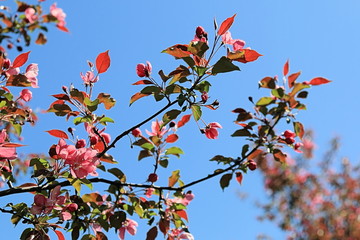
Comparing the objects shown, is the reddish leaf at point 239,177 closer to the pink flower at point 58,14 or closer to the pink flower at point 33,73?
the pink flower at point 33,73

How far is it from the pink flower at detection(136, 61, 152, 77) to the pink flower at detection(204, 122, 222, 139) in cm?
34

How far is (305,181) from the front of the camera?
6875mm

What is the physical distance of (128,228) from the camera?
6.31 ft

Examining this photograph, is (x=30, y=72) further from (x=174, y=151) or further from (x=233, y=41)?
(x=233, y=41)

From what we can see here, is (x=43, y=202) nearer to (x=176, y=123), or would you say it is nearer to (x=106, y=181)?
(x=106, y=181)

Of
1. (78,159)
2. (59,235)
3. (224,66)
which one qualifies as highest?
(224,66)

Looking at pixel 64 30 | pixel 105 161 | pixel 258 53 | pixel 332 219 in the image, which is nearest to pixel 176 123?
pixel 105 161

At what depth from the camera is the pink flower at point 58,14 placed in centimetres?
210

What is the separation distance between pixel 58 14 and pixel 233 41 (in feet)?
3.23

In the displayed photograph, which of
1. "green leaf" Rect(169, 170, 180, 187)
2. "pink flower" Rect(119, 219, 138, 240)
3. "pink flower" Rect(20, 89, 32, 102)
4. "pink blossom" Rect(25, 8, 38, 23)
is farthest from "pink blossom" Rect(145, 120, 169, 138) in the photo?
"pink blossom" Rect(25, 8, 38, 23)

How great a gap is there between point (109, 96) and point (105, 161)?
271mm

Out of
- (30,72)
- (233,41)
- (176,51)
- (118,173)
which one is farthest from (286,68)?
(30,72)

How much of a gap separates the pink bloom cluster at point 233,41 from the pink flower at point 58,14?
0.94 metres

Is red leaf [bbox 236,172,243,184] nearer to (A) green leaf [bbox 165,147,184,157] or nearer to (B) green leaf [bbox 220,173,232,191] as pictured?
(B) green leaf [bbox 220,173,232,191]
